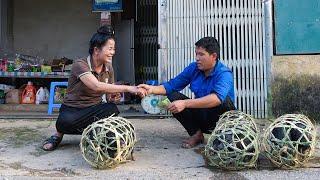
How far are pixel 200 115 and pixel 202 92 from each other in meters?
0.24

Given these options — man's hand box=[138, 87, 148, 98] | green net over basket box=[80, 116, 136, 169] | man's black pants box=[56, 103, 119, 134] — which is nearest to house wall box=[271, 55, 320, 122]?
man's hand box=[138, 87, 148, 98]

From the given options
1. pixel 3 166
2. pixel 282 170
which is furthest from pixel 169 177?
pixel 3 166

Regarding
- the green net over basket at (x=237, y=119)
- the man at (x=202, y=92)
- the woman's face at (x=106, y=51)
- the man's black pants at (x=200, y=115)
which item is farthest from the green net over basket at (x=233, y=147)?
the woman's face at (x=106, y=51)

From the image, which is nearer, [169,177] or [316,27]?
[169,177]

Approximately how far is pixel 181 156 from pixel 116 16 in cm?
502

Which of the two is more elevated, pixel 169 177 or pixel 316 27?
pixel 316 27

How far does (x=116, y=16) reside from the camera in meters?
9.17

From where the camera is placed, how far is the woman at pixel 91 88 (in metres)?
4.56

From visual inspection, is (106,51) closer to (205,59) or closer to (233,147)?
(205,59)

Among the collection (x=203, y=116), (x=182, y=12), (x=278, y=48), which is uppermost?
(x=182, y=12)

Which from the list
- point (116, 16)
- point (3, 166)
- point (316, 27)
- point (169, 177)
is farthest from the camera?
point (116, 16)

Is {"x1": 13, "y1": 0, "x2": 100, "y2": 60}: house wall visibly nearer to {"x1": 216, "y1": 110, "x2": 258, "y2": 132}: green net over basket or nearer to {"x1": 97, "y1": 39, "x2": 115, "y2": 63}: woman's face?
{"x1": 97, "y1": 39, "x2": 115, "y2": 63}: woman's face

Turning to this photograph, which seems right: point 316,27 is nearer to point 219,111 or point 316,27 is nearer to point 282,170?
point 219,111

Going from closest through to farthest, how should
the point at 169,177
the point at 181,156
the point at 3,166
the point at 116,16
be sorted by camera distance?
the point at 169,177
the point at 3,166
the point at 181,156
the point at 116,16
